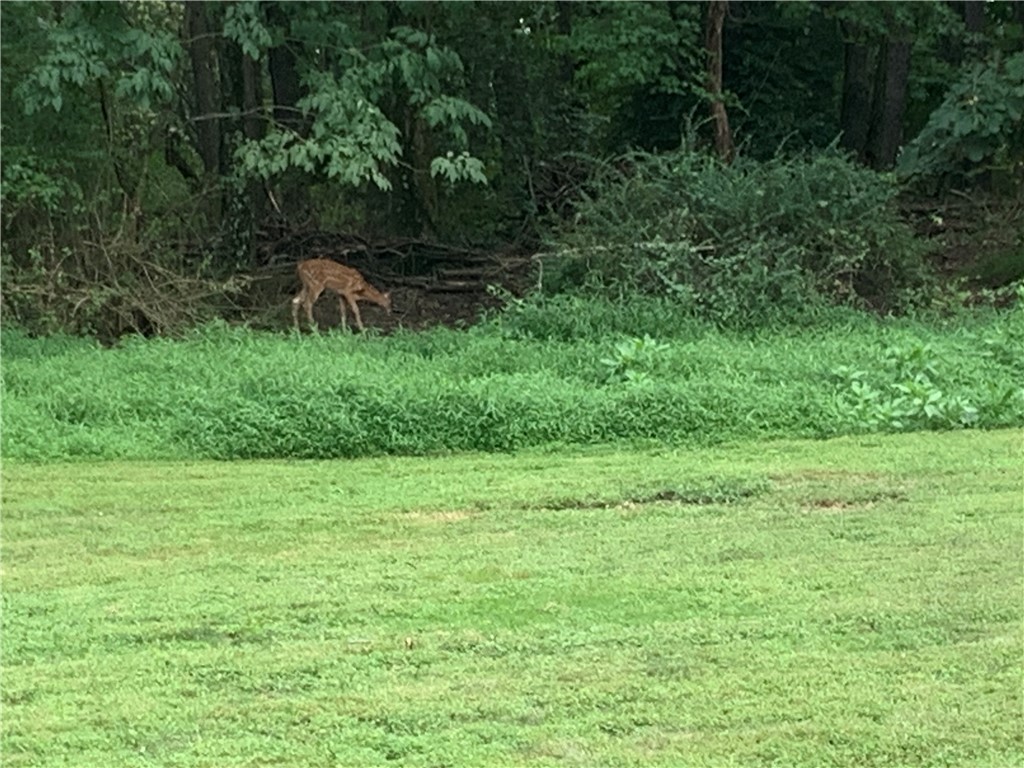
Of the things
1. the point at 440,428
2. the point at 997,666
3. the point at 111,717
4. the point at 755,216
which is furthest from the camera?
the point at 755,216

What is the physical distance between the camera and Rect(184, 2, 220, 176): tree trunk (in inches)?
536

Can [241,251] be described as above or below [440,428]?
above

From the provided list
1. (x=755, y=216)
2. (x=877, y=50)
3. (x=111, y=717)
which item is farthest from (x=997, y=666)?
(x=877, y=50)

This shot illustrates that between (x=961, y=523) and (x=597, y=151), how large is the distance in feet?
36.9

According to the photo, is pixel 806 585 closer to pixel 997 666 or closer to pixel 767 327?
pixel 997 666

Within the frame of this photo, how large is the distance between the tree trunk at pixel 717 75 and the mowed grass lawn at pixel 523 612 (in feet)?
27.3

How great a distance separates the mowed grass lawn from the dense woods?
16.7 feet

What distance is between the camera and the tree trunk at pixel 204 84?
1362 cm

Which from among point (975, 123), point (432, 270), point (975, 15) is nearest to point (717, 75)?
point (975, 123)

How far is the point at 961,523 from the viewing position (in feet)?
18.7

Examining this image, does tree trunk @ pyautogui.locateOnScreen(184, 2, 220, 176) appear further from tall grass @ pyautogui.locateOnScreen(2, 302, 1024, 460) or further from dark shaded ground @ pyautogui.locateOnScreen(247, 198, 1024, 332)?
tall grass @ pyautogui.locateOnScreen(2, 302, 1024, 460)

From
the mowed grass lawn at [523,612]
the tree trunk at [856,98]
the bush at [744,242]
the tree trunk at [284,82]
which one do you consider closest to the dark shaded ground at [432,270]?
the bush at [744,242]

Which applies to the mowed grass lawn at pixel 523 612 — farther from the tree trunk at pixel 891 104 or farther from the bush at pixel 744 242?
the tree trunk at pixel 891 104

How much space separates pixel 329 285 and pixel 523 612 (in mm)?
8213
